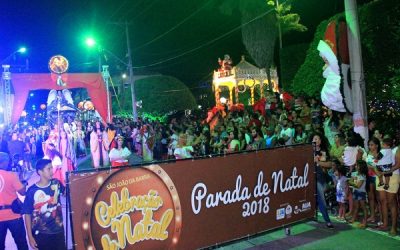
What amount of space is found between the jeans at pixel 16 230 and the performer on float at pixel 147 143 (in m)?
12.0

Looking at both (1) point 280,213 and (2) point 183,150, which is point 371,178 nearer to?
(1) point 280,213

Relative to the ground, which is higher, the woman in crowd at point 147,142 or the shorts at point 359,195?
the woman in crowd at point 147,142

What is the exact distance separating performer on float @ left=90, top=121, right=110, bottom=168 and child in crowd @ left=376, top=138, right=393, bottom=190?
11.4 m

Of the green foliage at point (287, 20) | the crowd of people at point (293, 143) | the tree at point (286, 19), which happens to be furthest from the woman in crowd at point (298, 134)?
the green foliage at point (287, 20)

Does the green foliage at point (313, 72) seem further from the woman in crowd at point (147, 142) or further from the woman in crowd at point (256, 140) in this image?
the woman in crowd at point (147, 142)

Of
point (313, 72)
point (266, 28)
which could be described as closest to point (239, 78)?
point (266, 28)

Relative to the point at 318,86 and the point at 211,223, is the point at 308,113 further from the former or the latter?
the point at 211,223

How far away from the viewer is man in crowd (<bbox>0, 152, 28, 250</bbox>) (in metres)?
5.04

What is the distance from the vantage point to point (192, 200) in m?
5.14

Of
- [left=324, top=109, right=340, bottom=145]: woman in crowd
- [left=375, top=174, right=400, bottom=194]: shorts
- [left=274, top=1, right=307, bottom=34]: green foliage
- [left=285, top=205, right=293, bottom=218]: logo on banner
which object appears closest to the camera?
[left=285, top=205, right=293, bottom=218]: logo on banner

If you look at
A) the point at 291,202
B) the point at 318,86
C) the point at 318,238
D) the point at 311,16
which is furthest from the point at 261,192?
the point at 311,16

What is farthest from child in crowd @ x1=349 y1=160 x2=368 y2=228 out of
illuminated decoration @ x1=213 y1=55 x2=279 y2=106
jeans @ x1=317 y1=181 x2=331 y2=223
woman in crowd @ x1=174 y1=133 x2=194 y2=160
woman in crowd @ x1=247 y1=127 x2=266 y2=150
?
illuminated decoration @ x1=213 y1=55 x2=279 y2=106

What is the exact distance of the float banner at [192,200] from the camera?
4.44 metres

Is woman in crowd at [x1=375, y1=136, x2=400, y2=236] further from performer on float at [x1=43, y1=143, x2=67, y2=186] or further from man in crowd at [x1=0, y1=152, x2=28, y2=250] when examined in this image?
performer on float at [x1=43, y1=143, x2=67, y2=186]
